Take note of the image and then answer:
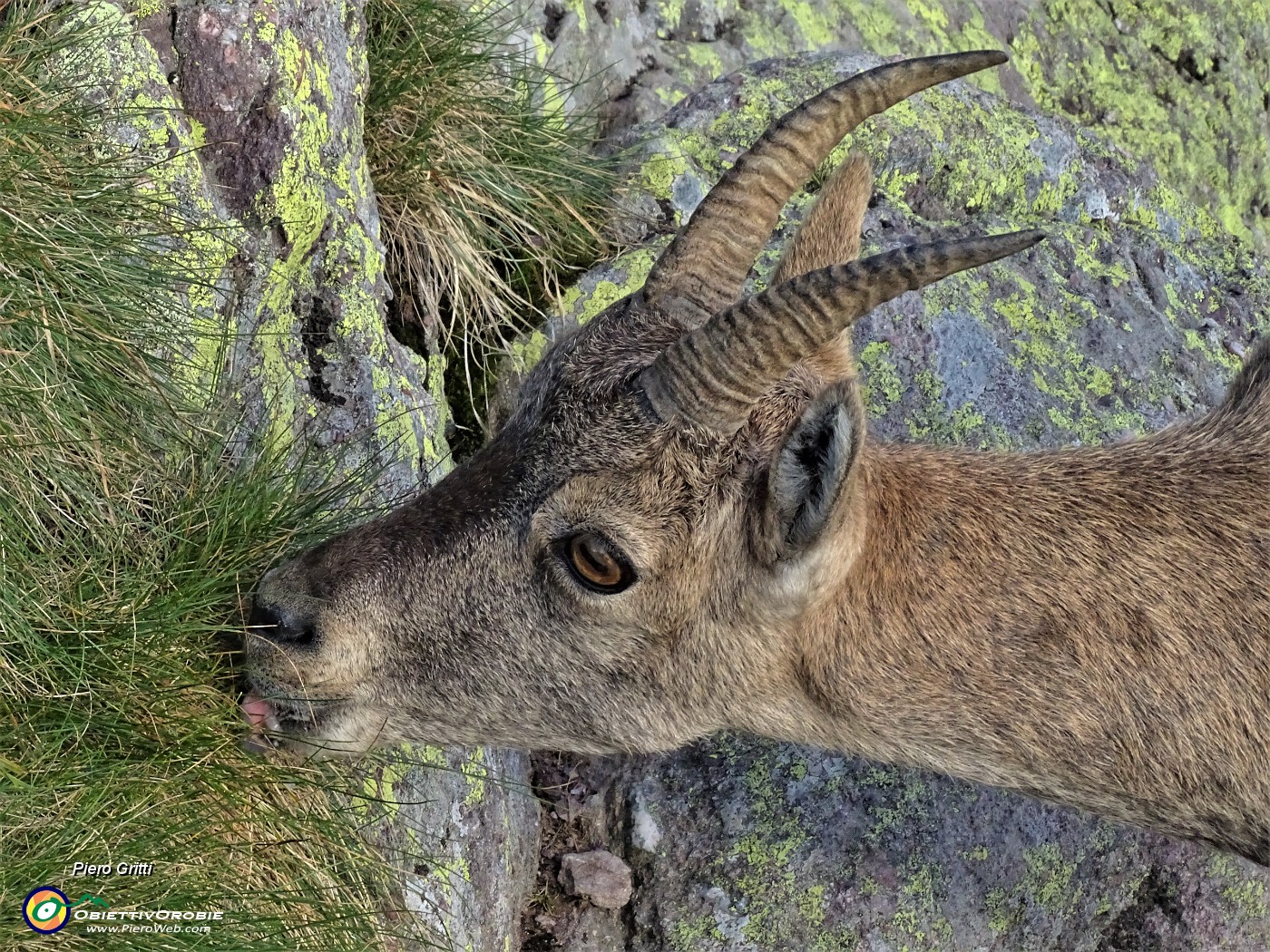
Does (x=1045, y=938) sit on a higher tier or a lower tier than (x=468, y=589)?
lower

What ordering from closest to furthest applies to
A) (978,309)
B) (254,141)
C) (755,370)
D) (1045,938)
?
1. (755,370)
2. (254,141)
3. (1045,938)
4. (978,309)

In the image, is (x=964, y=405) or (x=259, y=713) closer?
(x=259, y=713)

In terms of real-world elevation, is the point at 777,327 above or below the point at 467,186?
above

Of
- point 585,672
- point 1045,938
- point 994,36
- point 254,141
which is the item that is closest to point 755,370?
point 585,672

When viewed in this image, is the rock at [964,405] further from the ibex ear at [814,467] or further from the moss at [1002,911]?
the ibex ear at [814,467]

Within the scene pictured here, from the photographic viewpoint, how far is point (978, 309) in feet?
25.1

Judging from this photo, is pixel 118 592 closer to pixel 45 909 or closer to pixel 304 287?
pixel 45 909

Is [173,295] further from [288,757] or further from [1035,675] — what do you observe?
[1035,675]

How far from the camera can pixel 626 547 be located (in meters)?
4.17

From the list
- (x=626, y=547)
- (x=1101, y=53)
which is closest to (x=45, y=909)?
(x=626, y=547)

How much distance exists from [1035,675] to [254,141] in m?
4.32

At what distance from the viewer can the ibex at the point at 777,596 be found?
13.8 feet

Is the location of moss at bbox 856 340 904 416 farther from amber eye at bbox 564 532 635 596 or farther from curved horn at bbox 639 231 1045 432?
amber eye at bbox 564 532 635 596

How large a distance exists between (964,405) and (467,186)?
342 cm
